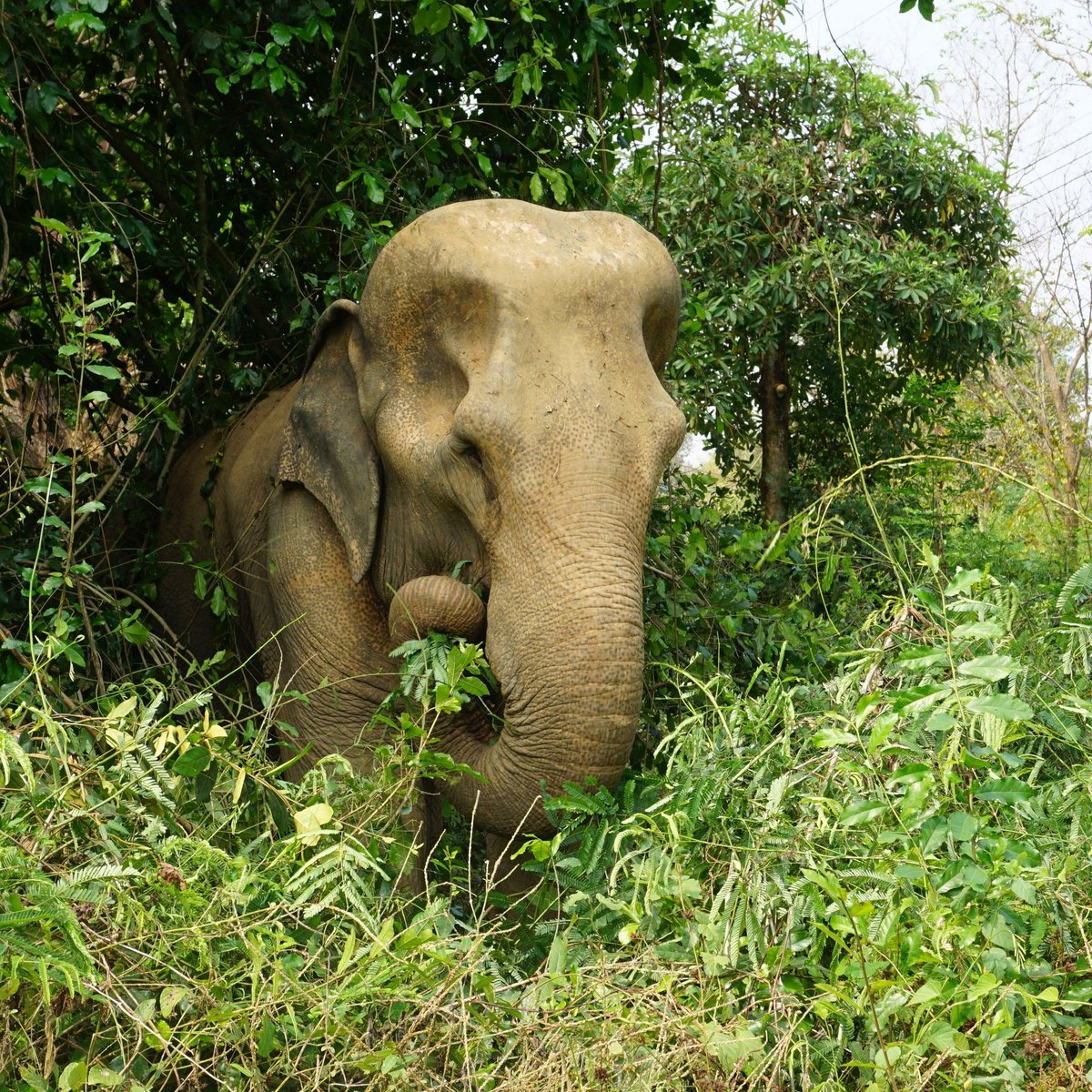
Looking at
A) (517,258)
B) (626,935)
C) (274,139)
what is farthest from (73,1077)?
(274,139)

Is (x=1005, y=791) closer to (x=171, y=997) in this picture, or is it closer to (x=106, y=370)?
(x=171, y=997)

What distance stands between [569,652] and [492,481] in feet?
1.69

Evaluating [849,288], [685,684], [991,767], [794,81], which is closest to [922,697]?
[991,767]

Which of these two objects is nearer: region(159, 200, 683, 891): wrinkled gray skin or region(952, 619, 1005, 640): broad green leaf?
region(952, 619, 1005, 640): broad green leaf

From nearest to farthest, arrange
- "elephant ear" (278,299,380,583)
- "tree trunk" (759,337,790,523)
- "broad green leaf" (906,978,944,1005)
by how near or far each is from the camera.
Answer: "broad green leaf" (906,978,944,1005) < "elephant ear" (278,299,380,583) < "tree trunk" (759,337,790,523)

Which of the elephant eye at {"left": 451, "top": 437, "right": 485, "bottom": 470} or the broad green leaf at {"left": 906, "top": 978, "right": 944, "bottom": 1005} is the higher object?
the elephant eye at {"left": 451, "top": 437, "right": 485, "bottom": 470}

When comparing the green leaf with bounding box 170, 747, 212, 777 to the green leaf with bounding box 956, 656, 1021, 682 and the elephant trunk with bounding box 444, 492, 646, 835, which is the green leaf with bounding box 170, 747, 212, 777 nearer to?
the elephant trunk with bounding box 444, 492, 646, 835

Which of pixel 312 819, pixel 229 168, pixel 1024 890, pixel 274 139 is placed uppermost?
pixel 274 139

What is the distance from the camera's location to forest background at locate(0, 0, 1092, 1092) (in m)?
2.60

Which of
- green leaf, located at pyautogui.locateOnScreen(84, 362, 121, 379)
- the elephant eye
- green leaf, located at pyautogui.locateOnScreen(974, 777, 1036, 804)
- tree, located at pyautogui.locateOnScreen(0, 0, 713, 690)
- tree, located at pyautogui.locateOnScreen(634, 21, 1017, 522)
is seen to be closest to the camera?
green leaf, located at pyautogui.locateOnScreen(974, 777, 1036, 804)

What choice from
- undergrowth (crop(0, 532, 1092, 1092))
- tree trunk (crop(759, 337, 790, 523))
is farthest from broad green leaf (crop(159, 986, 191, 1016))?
tree trunk (crop(759, 337, 790, 523))

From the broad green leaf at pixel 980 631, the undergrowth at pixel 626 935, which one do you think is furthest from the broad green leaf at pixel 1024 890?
the broad green leaf at pixel 980 631

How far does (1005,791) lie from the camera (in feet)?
8.45

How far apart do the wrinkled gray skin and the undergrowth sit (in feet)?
0.94
